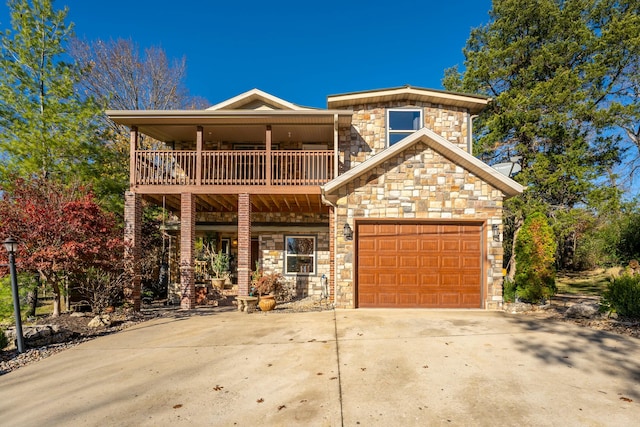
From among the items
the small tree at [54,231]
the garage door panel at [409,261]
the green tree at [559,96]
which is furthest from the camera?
the green tree at [559,96]

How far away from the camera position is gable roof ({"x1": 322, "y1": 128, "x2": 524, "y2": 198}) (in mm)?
8312

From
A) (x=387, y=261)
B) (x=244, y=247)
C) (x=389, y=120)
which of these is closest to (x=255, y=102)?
(x=389, y=120)

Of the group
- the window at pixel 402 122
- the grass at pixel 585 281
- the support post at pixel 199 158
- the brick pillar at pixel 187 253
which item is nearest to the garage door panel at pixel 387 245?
the window at pixel 402 122

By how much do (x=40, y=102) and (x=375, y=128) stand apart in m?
13.4

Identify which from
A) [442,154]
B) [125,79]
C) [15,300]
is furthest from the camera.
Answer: [125,79]

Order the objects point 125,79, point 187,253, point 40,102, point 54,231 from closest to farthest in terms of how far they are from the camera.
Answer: point 54,231 < point 187,253 < point 40,102 < point 125,79

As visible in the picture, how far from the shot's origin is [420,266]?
8680 mm

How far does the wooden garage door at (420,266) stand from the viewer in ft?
Answer: 28.4

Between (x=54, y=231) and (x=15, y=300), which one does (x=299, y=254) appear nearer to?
(x=54, y=231)

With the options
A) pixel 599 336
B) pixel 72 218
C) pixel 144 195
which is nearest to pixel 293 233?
pixel 144 195

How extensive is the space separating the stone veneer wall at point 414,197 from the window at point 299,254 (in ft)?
12.1

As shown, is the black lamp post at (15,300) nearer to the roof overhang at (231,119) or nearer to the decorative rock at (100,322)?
the decorative rock at (100,322)

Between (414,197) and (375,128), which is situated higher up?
(375,128)

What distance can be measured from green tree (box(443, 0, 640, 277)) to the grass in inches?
113
